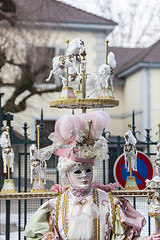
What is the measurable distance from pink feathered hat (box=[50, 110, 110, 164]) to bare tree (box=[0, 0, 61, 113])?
941cm

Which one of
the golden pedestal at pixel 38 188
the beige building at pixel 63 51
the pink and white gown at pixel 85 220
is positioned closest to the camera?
the pink and white gown at pixel 85 220

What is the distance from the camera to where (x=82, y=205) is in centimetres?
409

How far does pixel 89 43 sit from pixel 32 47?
2956mm

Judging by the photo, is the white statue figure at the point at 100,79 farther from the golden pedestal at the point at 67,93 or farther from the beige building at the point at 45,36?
the beige building at the point at 45,36

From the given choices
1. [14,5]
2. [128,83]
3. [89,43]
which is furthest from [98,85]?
[128,83]

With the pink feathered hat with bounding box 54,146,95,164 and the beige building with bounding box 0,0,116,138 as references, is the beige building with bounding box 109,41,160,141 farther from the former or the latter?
the pink feathered hat with bounding box 54,146,95,164

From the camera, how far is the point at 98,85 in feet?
15.9

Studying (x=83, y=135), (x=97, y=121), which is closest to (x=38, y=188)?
(x=83, y=135)

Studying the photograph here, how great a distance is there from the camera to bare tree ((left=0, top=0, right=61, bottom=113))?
1339cm

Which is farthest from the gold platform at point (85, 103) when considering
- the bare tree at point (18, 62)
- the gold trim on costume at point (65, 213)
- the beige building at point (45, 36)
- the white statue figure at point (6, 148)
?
the beige building at point (45, 36)

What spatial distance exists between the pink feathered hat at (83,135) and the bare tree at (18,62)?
9.41m

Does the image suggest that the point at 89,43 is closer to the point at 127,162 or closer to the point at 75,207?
the point at 127,162

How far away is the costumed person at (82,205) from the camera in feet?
13.2

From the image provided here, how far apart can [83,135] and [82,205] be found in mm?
572
